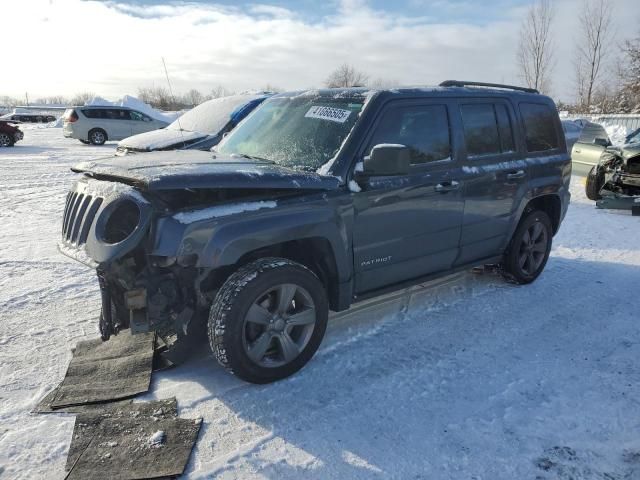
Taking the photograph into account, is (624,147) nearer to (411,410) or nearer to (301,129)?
(301,129)

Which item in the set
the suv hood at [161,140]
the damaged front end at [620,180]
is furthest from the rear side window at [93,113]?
the damaged front end at [620,180]

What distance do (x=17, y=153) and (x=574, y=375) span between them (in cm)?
1946

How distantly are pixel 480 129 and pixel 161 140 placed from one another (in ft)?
19.0

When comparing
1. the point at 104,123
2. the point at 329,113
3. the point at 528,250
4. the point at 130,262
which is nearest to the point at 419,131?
the point at 329,113

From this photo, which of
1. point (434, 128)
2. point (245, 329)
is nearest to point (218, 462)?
point (245, 329)

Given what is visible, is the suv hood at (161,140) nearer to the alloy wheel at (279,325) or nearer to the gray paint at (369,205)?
the gray paint at (369,205)

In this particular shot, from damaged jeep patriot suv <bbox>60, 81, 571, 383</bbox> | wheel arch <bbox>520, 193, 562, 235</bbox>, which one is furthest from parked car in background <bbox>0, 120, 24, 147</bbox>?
wheel arch <bbox>520, 193, 562, 235</bbox>

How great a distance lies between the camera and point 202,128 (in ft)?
29.7

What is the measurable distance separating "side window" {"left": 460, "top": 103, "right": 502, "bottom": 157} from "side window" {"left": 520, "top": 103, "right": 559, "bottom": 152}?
1.78 ft

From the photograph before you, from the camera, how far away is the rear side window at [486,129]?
441 cm

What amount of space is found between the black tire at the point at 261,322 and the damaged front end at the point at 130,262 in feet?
0.88

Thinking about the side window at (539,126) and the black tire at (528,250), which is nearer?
the side window at (539,126)

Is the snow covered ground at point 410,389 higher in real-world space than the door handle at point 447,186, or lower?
lower

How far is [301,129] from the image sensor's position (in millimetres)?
4039
